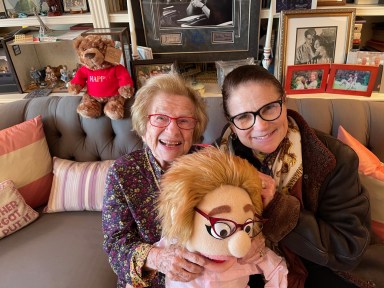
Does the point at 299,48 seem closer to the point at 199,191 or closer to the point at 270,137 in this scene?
the point at 270,137

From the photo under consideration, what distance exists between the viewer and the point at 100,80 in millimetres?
1542

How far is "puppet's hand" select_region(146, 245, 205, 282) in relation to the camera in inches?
30.8

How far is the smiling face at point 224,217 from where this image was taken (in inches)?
26.3

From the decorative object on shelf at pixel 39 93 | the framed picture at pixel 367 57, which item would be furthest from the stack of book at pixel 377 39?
the decorative object on shelf at pixel 39 93

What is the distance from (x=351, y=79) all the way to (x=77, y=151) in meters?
1.58

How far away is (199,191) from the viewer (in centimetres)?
68

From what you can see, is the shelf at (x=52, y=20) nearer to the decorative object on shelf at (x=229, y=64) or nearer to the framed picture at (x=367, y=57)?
the decorative object on shelf at (x=229, y=64)

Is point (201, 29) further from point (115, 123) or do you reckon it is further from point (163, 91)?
point (163, 91)

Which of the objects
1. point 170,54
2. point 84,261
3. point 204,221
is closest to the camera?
point 204,221

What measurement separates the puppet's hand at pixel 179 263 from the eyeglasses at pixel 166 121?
0.39 m

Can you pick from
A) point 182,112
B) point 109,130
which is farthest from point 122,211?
point 109,130

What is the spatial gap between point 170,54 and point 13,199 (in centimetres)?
119

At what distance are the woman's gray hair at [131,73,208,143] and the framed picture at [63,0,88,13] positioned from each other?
3.87 ft

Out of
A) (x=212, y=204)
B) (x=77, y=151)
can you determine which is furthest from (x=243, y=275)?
(x=77, y=151)
